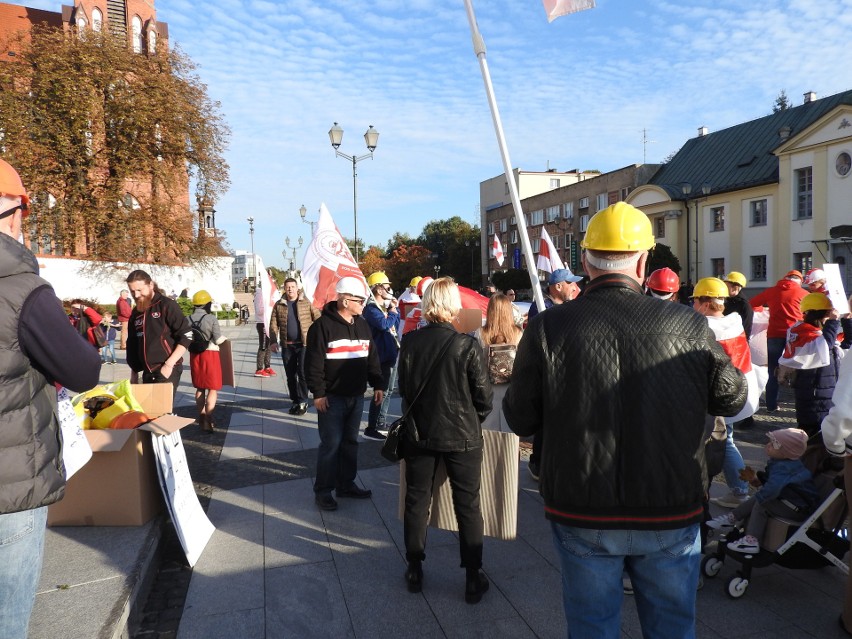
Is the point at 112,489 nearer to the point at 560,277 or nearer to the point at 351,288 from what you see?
the point at 351,288

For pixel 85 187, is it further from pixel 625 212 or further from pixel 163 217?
pixel 625 212

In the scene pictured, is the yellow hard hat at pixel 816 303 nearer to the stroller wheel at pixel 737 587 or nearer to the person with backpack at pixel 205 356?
the stroller wheel at pixel 737 587

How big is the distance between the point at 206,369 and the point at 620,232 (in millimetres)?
6544

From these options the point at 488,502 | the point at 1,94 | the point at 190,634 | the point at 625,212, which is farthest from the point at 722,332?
the point at 1,94

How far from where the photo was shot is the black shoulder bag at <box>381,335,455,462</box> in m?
3.62

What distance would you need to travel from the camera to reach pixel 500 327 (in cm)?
532

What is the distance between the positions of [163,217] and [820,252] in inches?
1285

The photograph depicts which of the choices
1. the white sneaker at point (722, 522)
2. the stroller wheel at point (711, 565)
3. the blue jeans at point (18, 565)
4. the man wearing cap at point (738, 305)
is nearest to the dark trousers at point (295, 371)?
the man wearing cap at point (738, 305)

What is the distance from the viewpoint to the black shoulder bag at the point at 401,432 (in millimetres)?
3617

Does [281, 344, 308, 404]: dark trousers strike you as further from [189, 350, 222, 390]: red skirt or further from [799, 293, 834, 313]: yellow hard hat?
[799, 293, 834, 313]: yellow hard hat

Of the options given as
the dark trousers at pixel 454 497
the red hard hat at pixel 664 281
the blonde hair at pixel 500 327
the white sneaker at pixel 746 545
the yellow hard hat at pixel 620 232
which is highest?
the yellow hard hat at pixel 620 232

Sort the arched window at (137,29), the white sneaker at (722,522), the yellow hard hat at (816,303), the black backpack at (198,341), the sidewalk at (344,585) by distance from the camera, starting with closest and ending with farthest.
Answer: the sidewalk at (344,585)
the white sneaker at (722,522)
the yellow hard hat at (816,303)
the black backpack at (198,341)
the arched window at (137,29)

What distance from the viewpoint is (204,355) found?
7742 mm

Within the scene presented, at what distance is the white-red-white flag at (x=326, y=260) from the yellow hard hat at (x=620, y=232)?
5.86 meters
